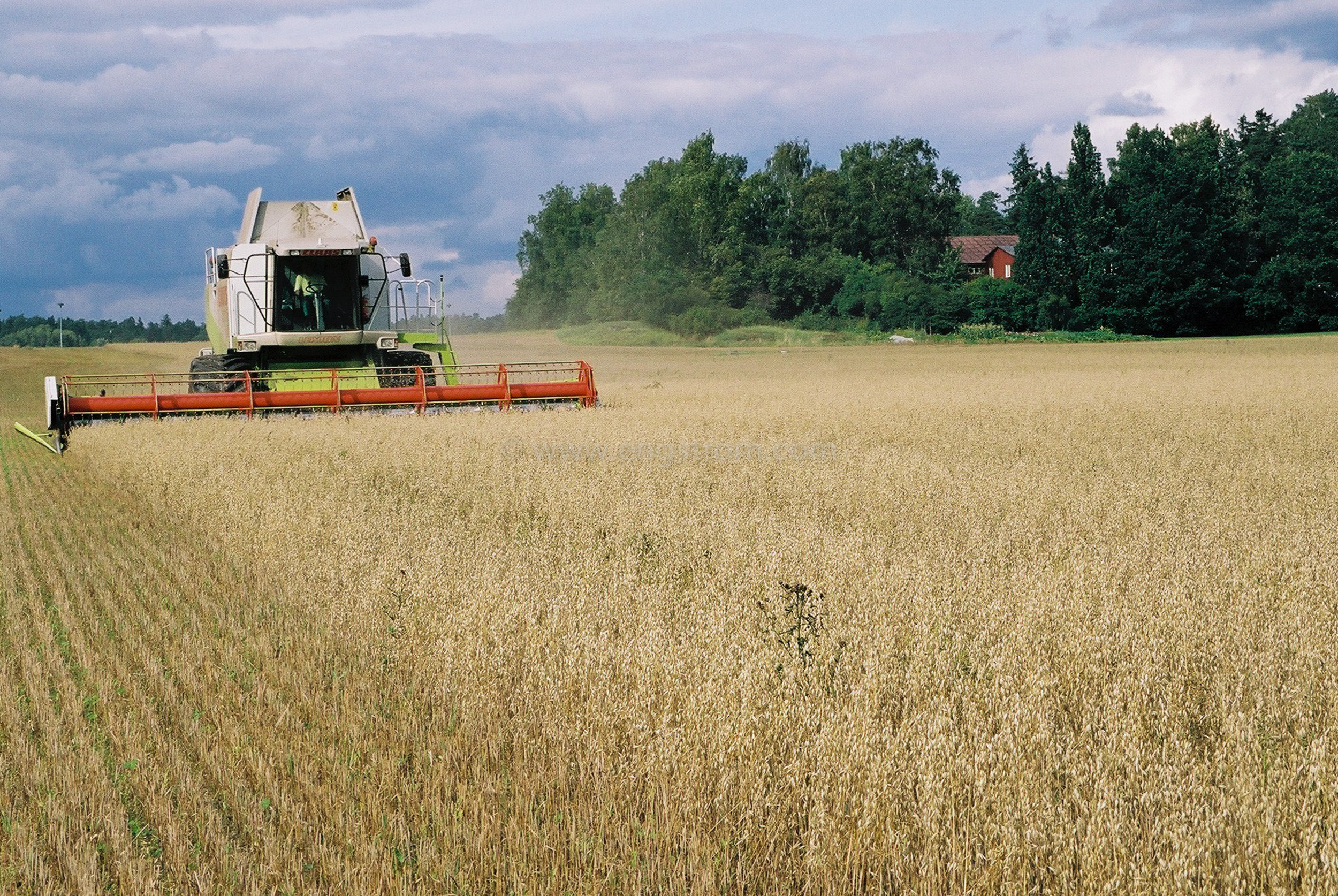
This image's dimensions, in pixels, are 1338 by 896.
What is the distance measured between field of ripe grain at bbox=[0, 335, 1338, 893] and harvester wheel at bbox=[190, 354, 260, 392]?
7668 millimetres

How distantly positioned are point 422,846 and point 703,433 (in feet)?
35.8

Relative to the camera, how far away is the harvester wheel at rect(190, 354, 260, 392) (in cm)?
1753

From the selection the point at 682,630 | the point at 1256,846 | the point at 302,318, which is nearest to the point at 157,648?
the point at 682,630

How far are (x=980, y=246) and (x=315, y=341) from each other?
71962 mm

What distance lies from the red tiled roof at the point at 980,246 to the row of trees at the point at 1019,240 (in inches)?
99.9

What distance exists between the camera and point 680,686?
4.31 m

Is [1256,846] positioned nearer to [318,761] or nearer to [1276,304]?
[318,761]

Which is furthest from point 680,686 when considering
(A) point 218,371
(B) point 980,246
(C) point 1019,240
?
(B) point 980,246

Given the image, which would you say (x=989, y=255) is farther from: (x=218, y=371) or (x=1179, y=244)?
(x=218, y=371)

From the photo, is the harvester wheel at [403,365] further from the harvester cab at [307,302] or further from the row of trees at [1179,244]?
the row of trees at [1179,244]

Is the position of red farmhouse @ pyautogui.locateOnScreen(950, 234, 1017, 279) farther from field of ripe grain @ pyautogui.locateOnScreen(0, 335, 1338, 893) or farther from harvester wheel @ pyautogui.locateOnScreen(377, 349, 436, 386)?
field of ripe grain @ pyautogui.locateOnScreen(0, 335, 1338, 893)

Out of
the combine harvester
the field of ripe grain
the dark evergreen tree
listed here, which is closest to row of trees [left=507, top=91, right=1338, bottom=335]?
the dark evergreen tree

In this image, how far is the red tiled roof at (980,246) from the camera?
265 feet

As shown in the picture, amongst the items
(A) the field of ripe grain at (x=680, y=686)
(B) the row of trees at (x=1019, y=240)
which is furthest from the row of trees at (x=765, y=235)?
(A) the field of ripe grain at (x=680, y=686)
